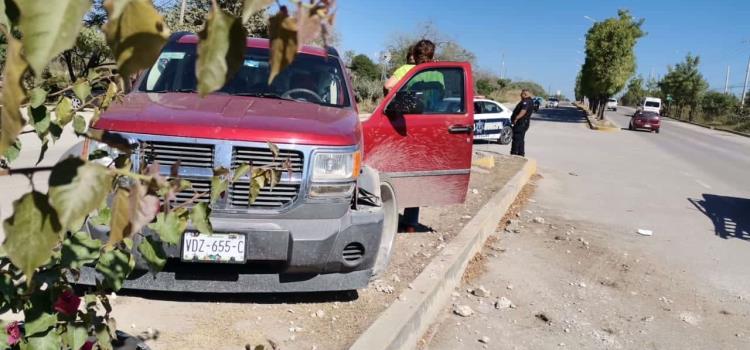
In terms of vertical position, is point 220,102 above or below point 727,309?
above

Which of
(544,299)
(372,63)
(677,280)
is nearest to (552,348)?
(544,299)

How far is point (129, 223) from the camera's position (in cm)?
101

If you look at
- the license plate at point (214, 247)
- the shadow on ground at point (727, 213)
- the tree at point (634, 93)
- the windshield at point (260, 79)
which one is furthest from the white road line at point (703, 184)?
the tree at point (634, 93)

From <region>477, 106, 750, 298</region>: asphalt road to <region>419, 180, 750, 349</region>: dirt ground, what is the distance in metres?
0.58

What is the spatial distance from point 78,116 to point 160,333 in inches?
82.9

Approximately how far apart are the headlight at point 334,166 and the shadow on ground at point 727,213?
611cm

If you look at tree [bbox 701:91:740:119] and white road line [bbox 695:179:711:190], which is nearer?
white road line [bbox 695:179:711:190]

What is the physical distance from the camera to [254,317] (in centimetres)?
399

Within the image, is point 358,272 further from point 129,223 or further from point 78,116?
point 129,223

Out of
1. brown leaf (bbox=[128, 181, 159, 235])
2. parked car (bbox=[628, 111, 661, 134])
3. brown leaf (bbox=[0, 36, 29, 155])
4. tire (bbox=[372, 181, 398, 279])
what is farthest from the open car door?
parked car (bbox=[628, 111, 661, 134])

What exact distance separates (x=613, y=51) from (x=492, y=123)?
2621 centimetres

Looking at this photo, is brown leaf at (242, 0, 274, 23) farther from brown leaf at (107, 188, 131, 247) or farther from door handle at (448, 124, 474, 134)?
door handle at (448, 124, 474, 134)

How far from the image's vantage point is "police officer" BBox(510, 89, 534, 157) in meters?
13.9

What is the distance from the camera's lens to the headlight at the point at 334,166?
390 cm
